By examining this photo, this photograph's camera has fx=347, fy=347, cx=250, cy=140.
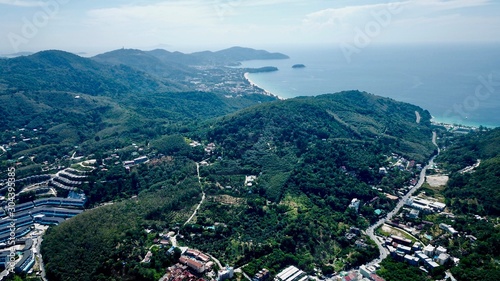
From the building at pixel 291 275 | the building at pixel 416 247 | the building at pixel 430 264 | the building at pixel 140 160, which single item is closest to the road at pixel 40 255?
the building at pixel 140 160

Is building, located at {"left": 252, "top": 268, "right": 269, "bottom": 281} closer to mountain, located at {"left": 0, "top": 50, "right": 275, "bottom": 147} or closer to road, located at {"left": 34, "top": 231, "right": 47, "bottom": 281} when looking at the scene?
road, located at {"left": 34, "top": 231, "right": 47, "bottom": 281}

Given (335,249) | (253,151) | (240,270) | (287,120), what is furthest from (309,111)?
(240,270)

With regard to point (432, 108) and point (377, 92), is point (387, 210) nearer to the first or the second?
point (432, 108)

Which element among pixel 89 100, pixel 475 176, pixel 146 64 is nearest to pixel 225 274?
pixel 475 176

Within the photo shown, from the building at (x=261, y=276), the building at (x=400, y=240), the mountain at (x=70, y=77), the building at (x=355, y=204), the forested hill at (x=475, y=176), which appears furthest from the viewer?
the mountain at (x=70, y=77)

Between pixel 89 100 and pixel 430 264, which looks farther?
pixel 89 100

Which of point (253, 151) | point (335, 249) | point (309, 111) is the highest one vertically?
point (309, 111)

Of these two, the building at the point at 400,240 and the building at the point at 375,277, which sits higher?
the building at the point at 400,240

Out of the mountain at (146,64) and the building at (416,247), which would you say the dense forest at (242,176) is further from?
the mountain at (146,64)

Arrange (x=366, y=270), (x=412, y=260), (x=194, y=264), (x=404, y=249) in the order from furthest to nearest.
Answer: (x=404, y=249) → (x=412, y=260) → (x=366, y=270) → (x=194, y=264)

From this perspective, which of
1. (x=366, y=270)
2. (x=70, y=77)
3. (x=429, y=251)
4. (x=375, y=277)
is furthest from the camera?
(x=70, y=77)

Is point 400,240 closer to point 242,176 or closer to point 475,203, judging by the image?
point 475,203
